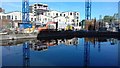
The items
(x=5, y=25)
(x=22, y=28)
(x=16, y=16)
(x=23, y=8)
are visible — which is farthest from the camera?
(x=16, y=16)

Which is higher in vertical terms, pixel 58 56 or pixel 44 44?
pixel 58 56

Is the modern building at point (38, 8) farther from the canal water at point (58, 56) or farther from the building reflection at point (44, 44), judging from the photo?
the canal water at point (58, 56)

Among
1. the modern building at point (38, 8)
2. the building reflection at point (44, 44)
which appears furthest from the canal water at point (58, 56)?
the modern building at point (38, 8)

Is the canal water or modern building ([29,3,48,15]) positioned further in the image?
modern building ([29,3,48,15])

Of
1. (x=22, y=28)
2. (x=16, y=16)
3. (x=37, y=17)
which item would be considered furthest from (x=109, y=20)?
(x=22, y=28)

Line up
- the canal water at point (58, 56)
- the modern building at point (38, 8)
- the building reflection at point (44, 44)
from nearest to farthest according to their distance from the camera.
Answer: the canal water at point (58, 56) < the building reflection at point (44, 44) < the modern building at point (38, 8)

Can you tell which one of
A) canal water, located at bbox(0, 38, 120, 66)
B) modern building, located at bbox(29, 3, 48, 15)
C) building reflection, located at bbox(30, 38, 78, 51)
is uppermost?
modern building, located at bbox(29, 3, 48, 15)

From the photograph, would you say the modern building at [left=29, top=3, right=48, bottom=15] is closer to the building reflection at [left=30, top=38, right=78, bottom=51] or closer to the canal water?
the building reflection at [left=30, top=38, right=78, bottom=51]

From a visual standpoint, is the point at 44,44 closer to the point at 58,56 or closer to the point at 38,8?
the point at 58,56

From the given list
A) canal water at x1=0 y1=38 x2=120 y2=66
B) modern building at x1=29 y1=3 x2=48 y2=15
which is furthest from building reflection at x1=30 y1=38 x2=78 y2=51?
modern building at x1=29 y1=3 x2=48 y2=15

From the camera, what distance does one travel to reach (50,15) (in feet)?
233

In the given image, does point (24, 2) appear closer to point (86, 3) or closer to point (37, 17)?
point (86, 3)

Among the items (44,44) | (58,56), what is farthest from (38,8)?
(58,56)

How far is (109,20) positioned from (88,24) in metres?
20.6
